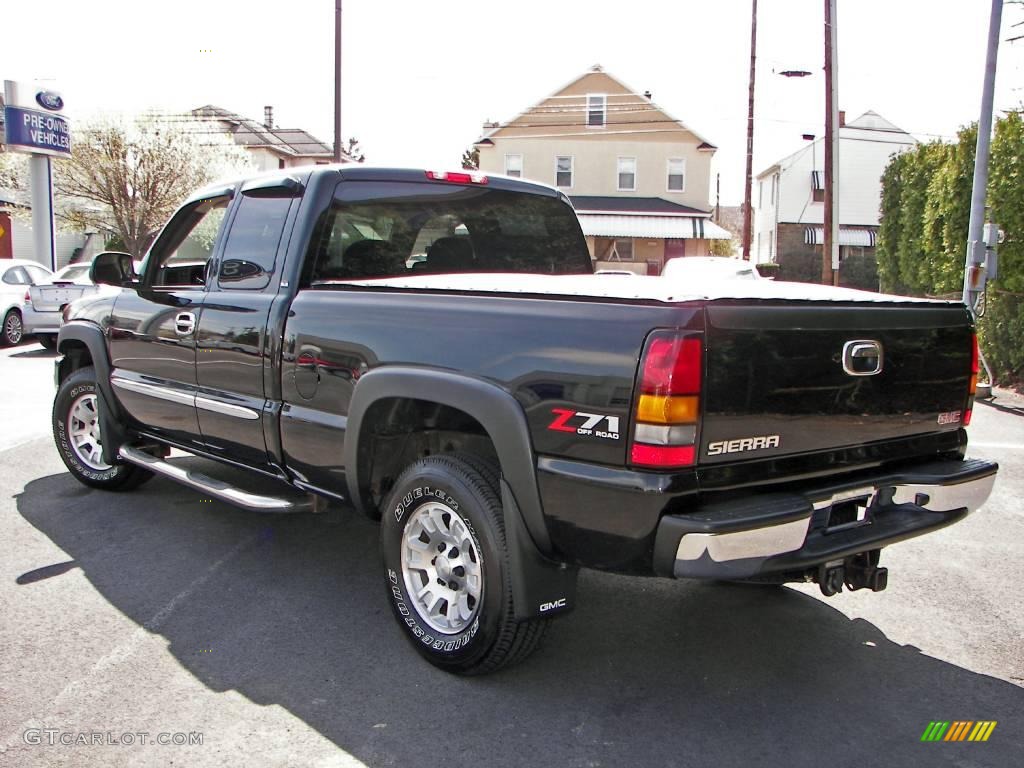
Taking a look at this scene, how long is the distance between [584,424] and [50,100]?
23.1 m

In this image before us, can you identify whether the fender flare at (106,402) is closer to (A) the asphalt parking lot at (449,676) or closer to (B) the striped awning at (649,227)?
(A) the asphalt parking lot at (449,676)

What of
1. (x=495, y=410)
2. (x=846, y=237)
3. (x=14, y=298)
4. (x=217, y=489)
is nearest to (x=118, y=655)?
(x=217, y=489)

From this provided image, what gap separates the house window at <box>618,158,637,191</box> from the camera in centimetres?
3797

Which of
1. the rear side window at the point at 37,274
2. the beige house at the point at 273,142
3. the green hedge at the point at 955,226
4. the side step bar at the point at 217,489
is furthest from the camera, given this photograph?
the beige house at the point at 273,142

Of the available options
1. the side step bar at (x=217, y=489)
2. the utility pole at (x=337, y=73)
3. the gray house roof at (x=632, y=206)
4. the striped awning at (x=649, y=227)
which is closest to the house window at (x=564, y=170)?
the gray house roof at (x=632, y=206)

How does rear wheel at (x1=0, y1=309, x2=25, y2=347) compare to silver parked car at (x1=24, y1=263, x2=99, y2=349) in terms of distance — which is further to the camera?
silver parked car at (x1=24, y1=263, x2=99, y2=349)

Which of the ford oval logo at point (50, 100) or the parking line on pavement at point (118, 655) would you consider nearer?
the parking line on pavement at point (118, 655)

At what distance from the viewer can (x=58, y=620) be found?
12.8 feet

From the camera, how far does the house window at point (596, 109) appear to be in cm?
3772

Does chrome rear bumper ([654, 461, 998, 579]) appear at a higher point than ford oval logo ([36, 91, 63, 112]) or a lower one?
lower

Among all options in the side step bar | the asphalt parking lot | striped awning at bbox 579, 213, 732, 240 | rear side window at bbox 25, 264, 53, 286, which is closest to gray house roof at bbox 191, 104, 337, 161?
striped awning at bbox 579, 213, 732, 240

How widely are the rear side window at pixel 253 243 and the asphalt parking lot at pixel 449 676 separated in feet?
4.99

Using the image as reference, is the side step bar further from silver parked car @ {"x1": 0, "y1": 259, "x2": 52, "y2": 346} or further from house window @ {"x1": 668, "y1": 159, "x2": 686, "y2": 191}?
house window @ {"x1": 668, "y1": 159, "x2": 686, "y2": 191}

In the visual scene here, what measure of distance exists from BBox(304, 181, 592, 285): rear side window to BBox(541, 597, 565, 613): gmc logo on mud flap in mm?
1904
